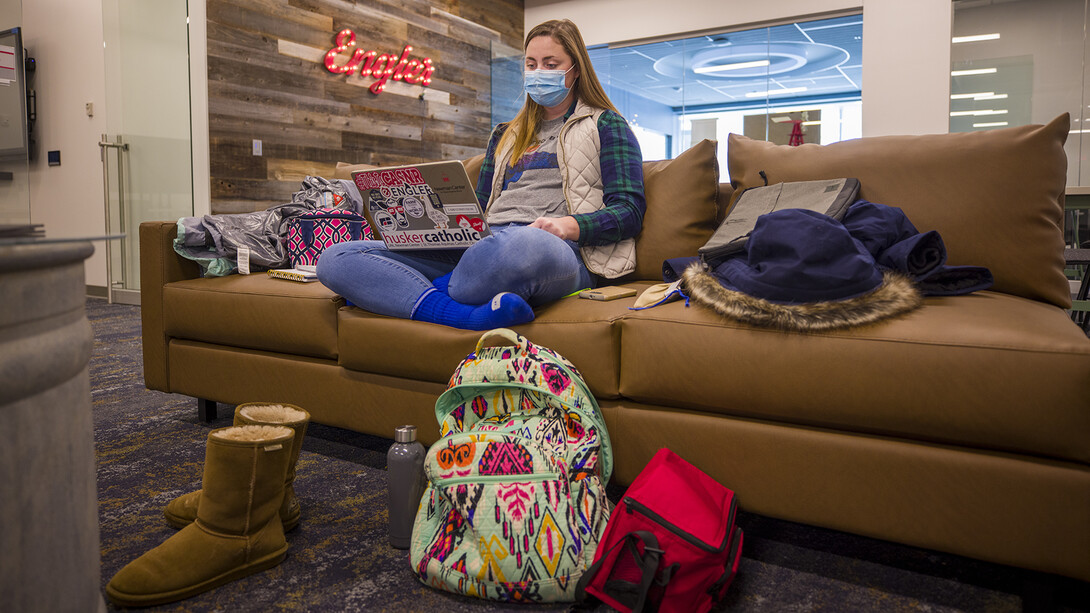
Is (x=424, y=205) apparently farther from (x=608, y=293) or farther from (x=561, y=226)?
(x=608, y=293)

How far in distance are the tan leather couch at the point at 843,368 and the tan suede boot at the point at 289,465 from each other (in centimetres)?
31

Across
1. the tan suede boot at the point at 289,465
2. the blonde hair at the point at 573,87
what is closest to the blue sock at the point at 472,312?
the tan suede boot at the point at 289,465

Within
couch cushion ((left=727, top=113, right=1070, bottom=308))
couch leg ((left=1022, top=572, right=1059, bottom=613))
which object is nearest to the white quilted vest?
couch cushion ((left=727, top=113, right=1070, bottom=308))

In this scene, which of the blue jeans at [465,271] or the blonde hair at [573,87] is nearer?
the blue jeans at [465,271]

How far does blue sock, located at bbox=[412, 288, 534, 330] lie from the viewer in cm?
145

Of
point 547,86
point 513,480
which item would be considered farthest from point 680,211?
point 513,480

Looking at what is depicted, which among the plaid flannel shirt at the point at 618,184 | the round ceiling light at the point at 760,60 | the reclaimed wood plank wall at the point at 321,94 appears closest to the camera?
the plaid flannel shirt at the point at 618,184

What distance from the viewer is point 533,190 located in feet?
6.41

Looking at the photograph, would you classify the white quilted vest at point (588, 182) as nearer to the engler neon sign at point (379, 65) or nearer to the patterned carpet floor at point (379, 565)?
the patterned carpet floor at point (379, 565)

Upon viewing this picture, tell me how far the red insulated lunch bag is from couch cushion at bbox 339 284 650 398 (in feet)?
1.06

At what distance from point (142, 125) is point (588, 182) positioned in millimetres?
4129

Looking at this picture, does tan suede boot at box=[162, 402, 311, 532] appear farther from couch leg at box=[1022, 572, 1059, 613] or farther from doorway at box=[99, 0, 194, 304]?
doorway at box=[99, 0, 194, 304]

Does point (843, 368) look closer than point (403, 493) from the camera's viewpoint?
Yes

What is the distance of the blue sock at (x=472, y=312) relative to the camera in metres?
1.45
